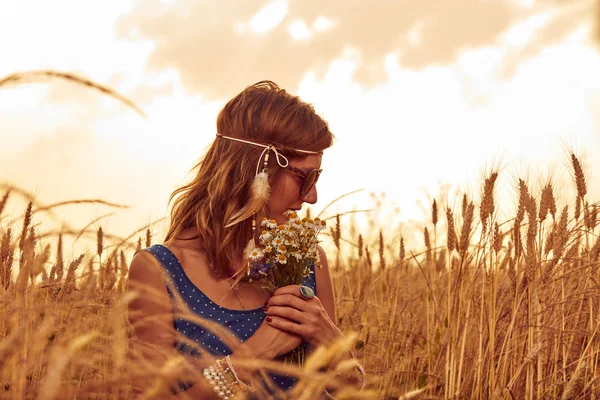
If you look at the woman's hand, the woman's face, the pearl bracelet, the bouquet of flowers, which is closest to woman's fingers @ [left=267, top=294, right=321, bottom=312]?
the woman's hand

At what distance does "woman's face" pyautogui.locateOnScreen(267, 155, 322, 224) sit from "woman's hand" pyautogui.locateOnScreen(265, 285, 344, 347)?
1.34ft

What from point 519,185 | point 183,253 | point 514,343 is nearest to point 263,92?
point 183,253

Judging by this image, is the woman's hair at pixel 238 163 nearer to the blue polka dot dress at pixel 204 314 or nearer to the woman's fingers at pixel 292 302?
the blue polka dot dress at pixel 204 314

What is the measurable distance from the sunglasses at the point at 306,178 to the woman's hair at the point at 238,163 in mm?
67

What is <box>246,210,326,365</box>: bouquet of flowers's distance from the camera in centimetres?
272

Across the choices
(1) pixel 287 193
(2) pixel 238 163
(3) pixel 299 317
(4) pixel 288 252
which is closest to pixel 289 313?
(3) pixel 299 317

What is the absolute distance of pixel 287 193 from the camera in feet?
9.77

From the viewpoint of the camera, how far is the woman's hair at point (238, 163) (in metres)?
2.96

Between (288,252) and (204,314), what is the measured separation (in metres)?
0.51

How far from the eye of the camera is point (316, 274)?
3318 mm

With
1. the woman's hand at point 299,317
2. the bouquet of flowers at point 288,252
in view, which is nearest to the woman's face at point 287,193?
the bouquet of flowers at point 288,252

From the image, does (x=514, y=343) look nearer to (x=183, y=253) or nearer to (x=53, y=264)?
(x=183, y=253)

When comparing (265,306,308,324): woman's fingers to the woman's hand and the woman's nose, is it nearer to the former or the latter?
the woman's hand

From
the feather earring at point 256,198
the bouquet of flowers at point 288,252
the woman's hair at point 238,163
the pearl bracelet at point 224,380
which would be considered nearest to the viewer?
the pearl bracelet at point 224,380
